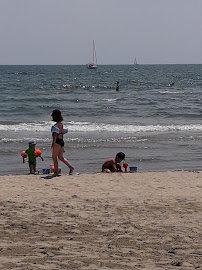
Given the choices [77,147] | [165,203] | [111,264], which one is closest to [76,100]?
[77,147]

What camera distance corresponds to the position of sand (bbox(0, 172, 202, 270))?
5.69 m

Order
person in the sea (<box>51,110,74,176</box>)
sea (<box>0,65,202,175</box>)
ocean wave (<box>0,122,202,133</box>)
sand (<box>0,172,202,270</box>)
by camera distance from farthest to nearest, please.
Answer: ocean wave (<box>0,122,202,133</box>) → sea (<box>0,65,202,175</box>) → person in the sea (<box>51,110,74,176</box>) → sand (<box>0,172,202,270</box>)

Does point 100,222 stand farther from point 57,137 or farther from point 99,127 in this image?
point 99,127

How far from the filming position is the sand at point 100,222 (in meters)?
5.69

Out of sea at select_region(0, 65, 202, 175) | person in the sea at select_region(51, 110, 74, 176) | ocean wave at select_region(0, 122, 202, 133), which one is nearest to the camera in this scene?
person in the sea at select_region(51, 110, 74, 176)

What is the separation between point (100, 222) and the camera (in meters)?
7.11

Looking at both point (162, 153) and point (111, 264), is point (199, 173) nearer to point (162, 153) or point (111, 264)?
point (162, 153)

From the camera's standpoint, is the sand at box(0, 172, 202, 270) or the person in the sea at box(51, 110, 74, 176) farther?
the person in the sea at box(51, 110, 74, 176)

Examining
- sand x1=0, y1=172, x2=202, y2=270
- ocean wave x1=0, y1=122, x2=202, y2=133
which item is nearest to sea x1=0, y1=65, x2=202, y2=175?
ocean wave x1=0, y1=122, x2=202, y2=133

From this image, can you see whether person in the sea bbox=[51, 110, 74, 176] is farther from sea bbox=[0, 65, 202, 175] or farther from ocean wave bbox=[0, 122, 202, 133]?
ocean wave bbox=[0, 122, 202, 133]

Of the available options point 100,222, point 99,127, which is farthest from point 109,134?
point 100,222

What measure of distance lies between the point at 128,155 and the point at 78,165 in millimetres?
2119

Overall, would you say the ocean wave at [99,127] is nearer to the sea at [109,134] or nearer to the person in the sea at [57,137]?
the sea at [109,134]

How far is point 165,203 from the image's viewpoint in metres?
8.29
